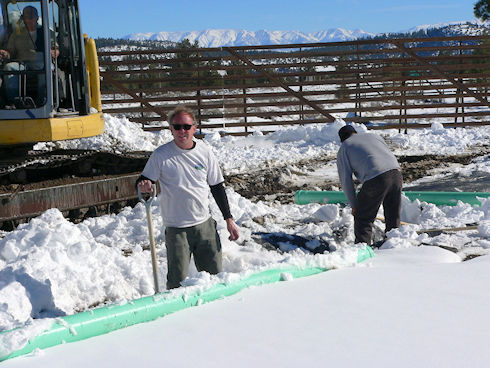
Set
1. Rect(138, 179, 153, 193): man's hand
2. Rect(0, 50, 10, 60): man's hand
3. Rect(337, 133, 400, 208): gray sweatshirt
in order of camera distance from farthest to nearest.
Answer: Rect(0, 50, 10, 60): man's hand
Rect(337, 133, 400, 208): gray sweatshirt
Rect(138, 179, 153, 193): man's hand

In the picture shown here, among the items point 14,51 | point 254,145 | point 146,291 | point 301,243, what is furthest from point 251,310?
point 254,145

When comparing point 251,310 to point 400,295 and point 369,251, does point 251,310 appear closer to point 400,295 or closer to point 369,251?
point 400,295

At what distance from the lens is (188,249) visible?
4996mm

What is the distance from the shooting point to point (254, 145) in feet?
51.2

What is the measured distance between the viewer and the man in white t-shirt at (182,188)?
4.88 m

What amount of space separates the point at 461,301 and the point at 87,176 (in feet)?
24.1

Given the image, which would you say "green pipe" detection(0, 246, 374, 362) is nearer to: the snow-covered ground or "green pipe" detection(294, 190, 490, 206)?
the snow-covered ground

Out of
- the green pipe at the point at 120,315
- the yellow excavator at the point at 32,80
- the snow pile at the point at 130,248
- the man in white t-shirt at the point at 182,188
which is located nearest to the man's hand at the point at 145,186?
the man in white t-shirt at the point at 182,188

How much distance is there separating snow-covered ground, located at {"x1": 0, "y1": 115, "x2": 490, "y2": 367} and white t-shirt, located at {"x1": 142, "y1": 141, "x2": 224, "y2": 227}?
0.66 m

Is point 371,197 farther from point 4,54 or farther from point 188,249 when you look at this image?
point 4,54

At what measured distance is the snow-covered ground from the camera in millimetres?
2752

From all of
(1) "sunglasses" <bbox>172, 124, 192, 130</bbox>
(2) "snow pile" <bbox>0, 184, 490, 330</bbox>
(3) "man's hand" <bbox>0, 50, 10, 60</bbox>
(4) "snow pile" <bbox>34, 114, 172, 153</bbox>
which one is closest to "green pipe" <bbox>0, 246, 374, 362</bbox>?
(2) "snow pile" <bbox>0, 184, 490, 330</bbox>

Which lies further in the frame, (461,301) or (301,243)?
(301,243)

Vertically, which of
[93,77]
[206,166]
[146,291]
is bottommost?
[146,291]
